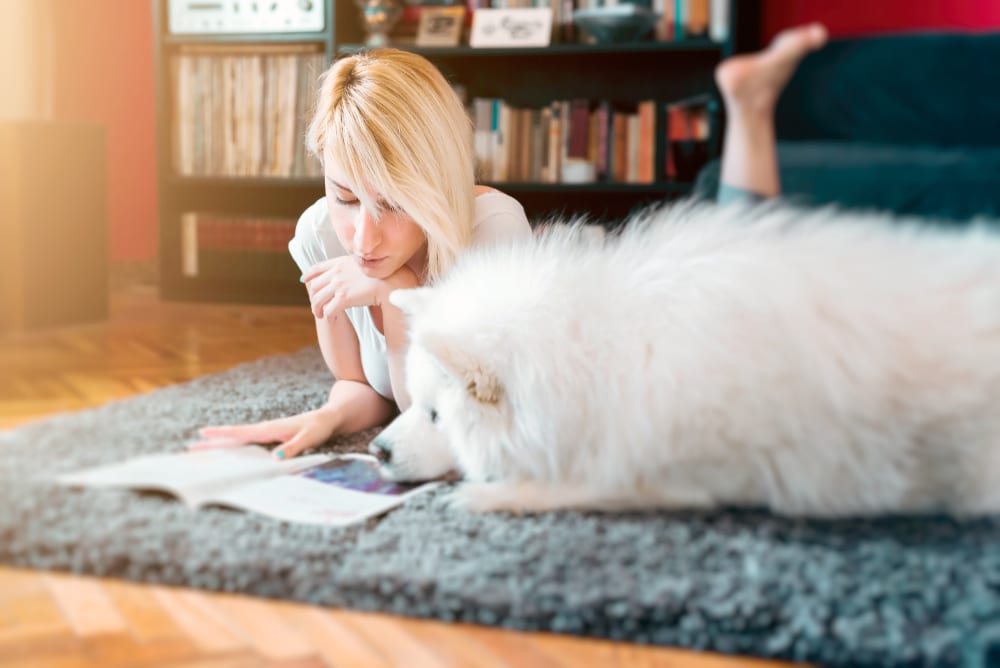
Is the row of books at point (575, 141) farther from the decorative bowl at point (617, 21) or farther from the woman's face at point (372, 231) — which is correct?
the woman's face at point (372, 231)

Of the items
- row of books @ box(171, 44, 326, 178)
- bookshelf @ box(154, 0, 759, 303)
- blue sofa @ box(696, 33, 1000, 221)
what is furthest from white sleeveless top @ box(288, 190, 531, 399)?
bookshelf @ box(154, 0, 759, 303)

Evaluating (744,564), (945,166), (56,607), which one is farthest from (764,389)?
(56,607)

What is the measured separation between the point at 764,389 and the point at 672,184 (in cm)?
184

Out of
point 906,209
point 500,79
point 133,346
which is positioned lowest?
point 133,346

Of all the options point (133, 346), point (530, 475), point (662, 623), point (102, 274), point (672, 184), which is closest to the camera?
point (662, 623)

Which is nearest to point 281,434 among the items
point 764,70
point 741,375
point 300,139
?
point 741,375

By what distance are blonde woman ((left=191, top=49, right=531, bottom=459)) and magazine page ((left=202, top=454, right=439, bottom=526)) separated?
4.3 inches

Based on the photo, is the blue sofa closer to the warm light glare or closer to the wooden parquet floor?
the wooden parquet floor

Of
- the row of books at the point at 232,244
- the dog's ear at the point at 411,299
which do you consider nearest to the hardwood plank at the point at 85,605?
the dog's ear at the point at 411,299

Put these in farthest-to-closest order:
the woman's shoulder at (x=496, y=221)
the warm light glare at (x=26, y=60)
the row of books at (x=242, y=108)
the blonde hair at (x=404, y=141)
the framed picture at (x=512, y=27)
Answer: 1. the framed picture at (x=512, y=27)
2. the row of books at (x=242, y=108)
3. the warm light glare at (x=26, y=60)
4. the woman's shoulder at (x=496, y=221)
5. the blonde hair at (x=404, y=141)

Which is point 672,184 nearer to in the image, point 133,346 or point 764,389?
point 133,346

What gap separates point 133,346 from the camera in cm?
219

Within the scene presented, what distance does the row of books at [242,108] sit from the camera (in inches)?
108

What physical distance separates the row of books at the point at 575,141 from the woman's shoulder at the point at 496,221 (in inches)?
53.6
